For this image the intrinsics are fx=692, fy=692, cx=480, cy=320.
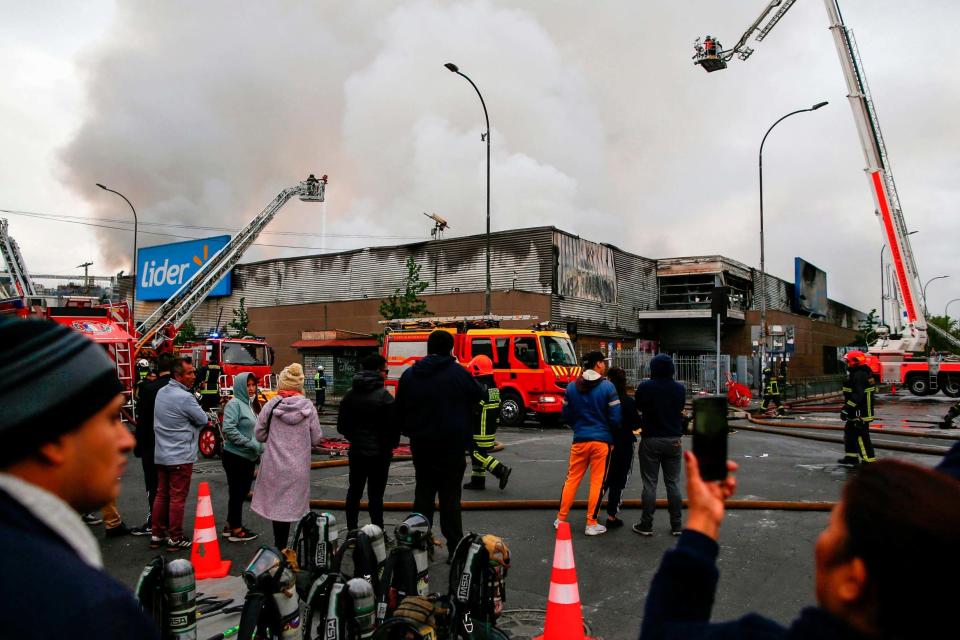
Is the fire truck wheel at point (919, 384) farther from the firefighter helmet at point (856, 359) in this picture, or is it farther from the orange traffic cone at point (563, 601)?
the orange traffic cone at point (563, 601)

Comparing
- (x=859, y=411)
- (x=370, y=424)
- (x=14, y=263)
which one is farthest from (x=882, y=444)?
(x=14, y=263)

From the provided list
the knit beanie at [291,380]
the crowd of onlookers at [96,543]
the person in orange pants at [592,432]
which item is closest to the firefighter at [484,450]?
the person in orange pants at [592,432]

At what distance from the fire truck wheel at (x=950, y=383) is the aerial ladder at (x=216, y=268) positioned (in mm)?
28219

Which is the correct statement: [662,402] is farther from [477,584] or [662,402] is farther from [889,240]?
[889,240]

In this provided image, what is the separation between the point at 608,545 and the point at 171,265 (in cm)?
4443

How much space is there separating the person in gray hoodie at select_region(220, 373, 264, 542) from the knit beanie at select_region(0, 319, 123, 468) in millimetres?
5445

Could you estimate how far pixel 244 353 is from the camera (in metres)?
20.3

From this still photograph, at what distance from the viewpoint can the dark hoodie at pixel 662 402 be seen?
687cm

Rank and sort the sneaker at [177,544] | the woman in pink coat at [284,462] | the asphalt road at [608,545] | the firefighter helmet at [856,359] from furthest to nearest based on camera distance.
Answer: the firefighter helmet at [856,359] < the sneaker at [177,544] < the woman in pink coat at [284,462] < the asphalt road at [608,545]

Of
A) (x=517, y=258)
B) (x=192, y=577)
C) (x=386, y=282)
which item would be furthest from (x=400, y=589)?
(x=386, y=282)

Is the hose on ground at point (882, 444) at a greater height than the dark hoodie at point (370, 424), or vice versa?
the dark hoodie at point (370, 424)

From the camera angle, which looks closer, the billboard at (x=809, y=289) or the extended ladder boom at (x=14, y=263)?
the extended ladder boom at (x=14, y=263)

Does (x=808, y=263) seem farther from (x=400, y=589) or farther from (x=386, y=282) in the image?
(x=400, y=589)

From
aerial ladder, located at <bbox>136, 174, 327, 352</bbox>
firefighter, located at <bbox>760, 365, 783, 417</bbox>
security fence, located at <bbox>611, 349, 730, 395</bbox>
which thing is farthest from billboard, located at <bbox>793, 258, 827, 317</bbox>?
aerial ladder, located at <bbox>136, 174, 327, 352</bbox>
